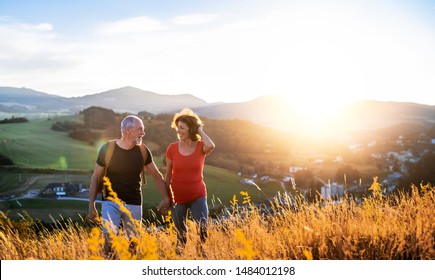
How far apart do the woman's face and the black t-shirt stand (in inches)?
23.9

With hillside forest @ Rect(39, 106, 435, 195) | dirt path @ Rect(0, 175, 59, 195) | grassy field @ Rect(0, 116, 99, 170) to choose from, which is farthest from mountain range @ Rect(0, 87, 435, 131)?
dirt path @ Rect(0, 175, 59, 195)

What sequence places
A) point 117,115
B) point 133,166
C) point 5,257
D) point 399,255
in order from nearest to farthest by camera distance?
point 399,255, point 5,257, point 133,166, point 117,115

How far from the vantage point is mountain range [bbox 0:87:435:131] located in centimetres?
8206

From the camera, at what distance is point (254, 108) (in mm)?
132500

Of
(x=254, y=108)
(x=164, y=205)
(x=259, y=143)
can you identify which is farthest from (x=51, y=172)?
(x=164, y=205)

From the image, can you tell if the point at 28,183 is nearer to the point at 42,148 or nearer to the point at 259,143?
the point at 42,148

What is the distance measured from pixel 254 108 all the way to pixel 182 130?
5042 inches

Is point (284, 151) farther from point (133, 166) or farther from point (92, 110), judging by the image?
point (133, 166)

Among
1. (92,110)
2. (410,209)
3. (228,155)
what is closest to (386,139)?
(228,155)

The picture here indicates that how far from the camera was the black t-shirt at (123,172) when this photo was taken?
4863mm

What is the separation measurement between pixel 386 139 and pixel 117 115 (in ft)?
184

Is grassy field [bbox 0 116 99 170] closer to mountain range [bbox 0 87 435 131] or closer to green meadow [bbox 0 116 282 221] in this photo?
green meadow [bbox 0 116 282 221]

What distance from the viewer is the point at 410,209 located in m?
4.64

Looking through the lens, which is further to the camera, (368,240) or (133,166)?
(133,166)
